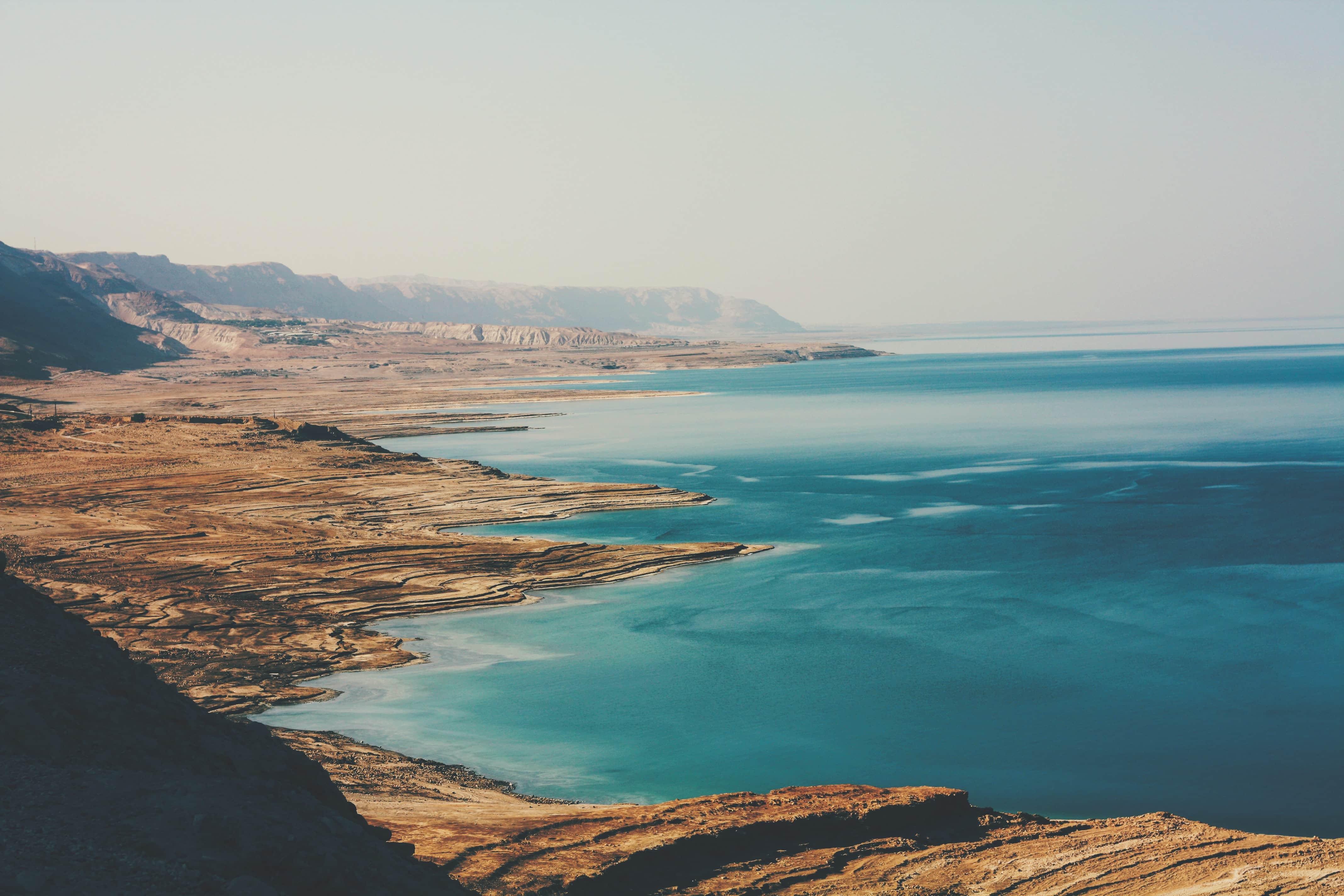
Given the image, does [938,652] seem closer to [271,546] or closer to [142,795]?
[142,795]

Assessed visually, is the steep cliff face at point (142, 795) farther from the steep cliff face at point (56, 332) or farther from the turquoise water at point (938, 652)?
the steep cliff face at point (56, 332)

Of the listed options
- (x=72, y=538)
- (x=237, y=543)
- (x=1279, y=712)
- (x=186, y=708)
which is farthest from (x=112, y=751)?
(x=72, y=538)

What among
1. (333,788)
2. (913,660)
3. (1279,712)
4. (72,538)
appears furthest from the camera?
(72,538)

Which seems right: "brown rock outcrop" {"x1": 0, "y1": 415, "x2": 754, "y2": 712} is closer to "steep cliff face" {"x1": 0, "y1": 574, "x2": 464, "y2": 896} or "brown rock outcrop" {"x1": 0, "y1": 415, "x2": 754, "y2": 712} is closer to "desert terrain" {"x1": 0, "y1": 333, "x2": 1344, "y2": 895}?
"desert terrain" {"x1": 0, "y1": 333, "x2": 1344, "y2": 895}

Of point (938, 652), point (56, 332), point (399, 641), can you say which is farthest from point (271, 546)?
point (56, 332)

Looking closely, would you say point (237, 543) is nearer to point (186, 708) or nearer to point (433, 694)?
point (433, 694)

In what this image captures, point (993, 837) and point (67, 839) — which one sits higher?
point (67, 839)
